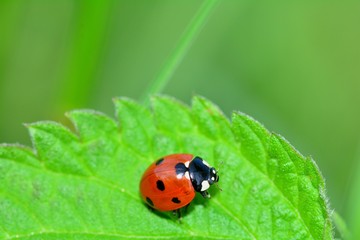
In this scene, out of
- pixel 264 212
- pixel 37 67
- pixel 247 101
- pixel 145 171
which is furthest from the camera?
pixel 37 67

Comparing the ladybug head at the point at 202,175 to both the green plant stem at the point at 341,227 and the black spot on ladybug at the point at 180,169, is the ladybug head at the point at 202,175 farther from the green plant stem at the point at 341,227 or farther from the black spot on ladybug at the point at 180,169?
the green plant stem at the point at 341,227

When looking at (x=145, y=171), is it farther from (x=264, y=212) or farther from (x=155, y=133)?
(x=264, y=212)

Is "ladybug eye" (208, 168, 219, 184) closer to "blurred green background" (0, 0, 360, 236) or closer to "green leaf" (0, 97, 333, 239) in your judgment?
"green leaf" (0, 97, 333, 239)

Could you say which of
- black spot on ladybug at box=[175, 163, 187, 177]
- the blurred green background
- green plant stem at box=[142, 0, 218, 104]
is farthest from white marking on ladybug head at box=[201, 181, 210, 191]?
the blurred green background

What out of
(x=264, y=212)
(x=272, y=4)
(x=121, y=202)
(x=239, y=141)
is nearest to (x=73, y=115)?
(x=121, y=202)

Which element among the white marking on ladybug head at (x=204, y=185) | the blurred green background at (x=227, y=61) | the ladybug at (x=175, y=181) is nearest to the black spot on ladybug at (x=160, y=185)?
the ladybug at (x=175, y=181)

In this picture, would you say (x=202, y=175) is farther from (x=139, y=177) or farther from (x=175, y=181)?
(x=139, y=177)
